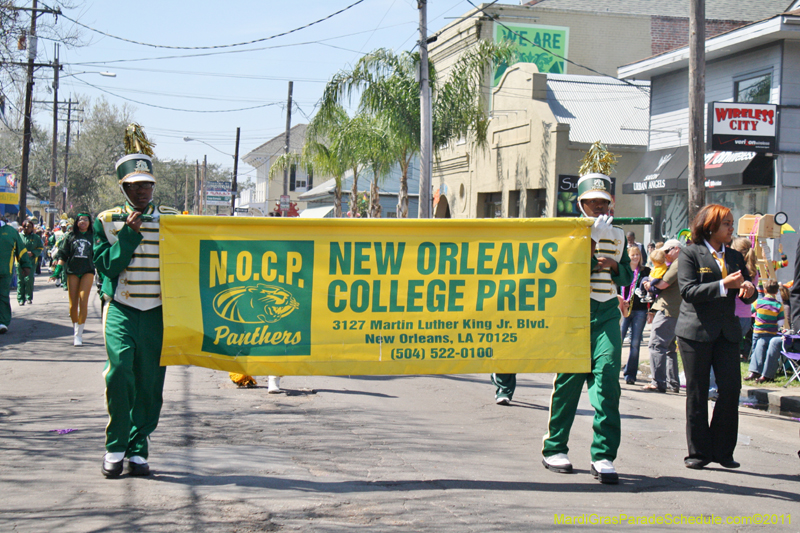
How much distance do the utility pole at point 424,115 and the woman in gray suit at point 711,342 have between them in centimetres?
1302

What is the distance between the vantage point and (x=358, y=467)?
5.51 meters

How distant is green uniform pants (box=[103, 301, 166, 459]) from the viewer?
4.93 m

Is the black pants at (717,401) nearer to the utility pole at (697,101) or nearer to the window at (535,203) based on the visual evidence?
the utility pole at (697,101)

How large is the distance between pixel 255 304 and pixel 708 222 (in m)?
3.49

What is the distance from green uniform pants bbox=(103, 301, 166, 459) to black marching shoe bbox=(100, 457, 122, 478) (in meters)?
0.08

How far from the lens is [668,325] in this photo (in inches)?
384

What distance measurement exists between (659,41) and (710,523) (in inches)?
1518

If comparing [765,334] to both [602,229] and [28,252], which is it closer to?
[602,229]

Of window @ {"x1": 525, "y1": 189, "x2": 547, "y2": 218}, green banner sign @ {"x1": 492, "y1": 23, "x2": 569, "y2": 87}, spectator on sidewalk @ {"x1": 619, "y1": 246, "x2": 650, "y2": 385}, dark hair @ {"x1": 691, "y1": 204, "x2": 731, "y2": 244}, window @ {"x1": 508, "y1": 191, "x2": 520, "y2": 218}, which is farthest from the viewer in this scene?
green banner sign @ {"x1": 492, "y1": 23, "x2": 569, "y2": 87}

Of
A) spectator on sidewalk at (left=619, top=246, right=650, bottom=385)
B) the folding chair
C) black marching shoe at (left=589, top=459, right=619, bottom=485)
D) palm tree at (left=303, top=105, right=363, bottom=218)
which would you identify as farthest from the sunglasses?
palm tree at (left=303, top=105, right=363, bottom=218)

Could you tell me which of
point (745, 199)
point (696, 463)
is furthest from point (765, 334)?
point (745, 199)

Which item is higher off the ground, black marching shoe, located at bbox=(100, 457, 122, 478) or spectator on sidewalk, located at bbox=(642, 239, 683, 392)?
spectator on sidewalk, located at bbox=(642, 239, 683, 392)

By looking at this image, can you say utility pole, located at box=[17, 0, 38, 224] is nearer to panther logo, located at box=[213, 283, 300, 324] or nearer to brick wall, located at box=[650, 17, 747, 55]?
panther logo, located at box=[213, 283, 300, 324]

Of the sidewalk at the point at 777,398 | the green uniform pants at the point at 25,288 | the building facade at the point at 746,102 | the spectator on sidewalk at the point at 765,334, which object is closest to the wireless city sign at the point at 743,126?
the building facade at the point at 746,102
